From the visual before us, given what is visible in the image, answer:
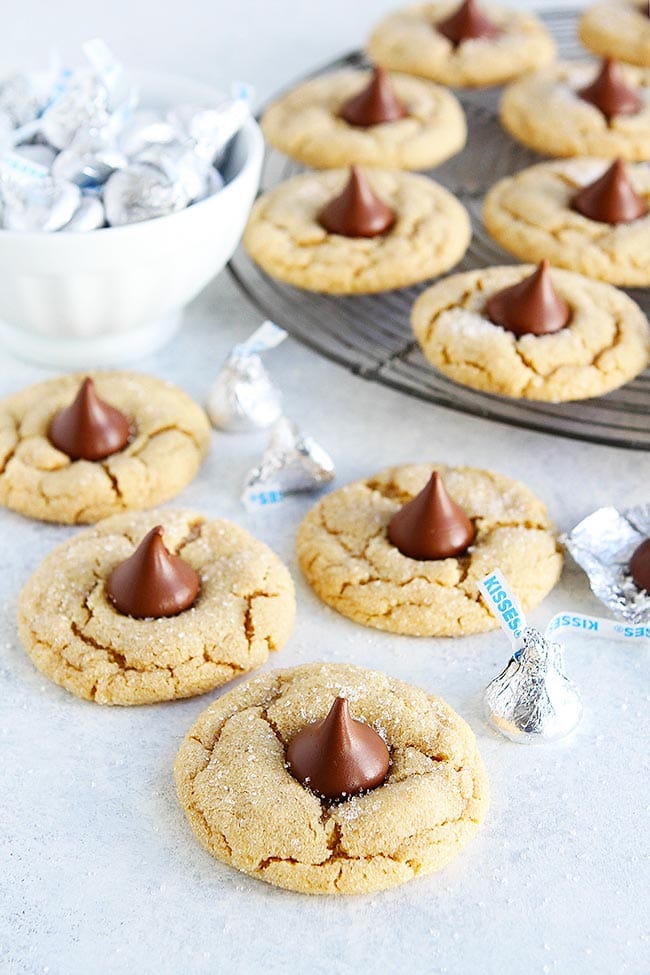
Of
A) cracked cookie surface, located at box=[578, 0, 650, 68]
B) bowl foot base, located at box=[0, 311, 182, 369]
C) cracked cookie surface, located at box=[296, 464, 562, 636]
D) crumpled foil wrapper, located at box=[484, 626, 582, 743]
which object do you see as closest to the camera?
crumpled foil wrapper, located at box=[484, 626, 582, 743]

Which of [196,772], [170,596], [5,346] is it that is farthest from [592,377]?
[5,346]

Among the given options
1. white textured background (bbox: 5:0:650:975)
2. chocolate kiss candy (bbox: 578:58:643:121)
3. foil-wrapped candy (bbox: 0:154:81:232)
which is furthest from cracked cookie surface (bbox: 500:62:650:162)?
foil-wrapped candy (bbox: 0:154:81:232)

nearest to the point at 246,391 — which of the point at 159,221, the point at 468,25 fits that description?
the point at 159,221

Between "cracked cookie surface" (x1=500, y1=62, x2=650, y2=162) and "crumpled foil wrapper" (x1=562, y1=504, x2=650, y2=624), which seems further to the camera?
"cracked cookie surface" (x1=500, y1=62, x2=650, y2=162)

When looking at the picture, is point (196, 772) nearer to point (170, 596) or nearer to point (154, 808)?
point (154, 808)

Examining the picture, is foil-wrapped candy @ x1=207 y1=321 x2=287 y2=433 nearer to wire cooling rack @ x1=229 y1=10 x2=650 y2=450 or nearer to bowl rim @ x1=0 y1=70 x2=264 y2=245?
wire cooling rack @ x1=229 y1=10 x2=650 y2=450

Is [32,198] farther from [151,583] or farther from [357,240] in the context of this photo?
[151,583]
